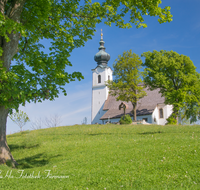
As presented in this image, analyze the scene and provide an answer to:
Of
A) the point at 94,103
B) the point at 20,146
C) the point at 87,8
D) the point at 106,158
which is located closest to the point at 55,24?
the point at 87,8

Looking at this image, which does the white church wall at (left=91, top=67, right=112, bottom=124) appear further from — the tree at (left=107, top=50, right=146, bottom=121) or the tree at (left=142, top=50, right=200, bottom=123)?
the tree at (left=142, top=50, right=200, bottom=123)

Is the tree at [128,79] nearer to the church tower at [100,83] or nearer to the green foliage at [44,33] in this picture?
the church tower at [100,83]

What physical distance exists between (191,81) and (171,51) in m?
6.81

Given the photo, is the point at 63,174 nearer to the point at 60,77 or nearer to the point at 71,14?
the point at 60,77

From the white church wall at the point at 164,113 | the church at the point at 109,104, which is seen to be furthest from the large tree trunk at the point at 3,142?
the white church wall at the point at 164,113

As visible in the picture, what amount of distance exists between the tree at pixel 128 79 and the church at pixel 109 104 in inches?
96.2

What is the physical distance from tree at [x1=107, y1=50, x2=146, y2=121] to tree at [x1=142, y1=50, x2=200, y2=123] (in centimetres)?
189

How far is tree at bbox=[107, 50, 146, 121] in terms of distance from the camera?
35000mm

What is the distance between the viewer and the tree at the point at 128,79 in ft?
115

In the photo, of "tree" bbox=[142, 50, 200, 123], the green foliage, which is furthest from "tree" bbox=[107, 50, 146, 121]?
the green foliage

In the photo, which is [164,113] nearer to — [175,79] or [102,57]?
[175,79]

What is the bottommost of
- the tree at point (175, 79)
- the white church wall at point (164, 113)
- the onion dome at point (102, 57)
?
the white church wall at point (164, 113)

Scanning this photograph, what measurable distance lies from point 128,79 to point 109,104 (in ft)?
59.8

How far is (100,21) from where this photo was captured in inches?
480
